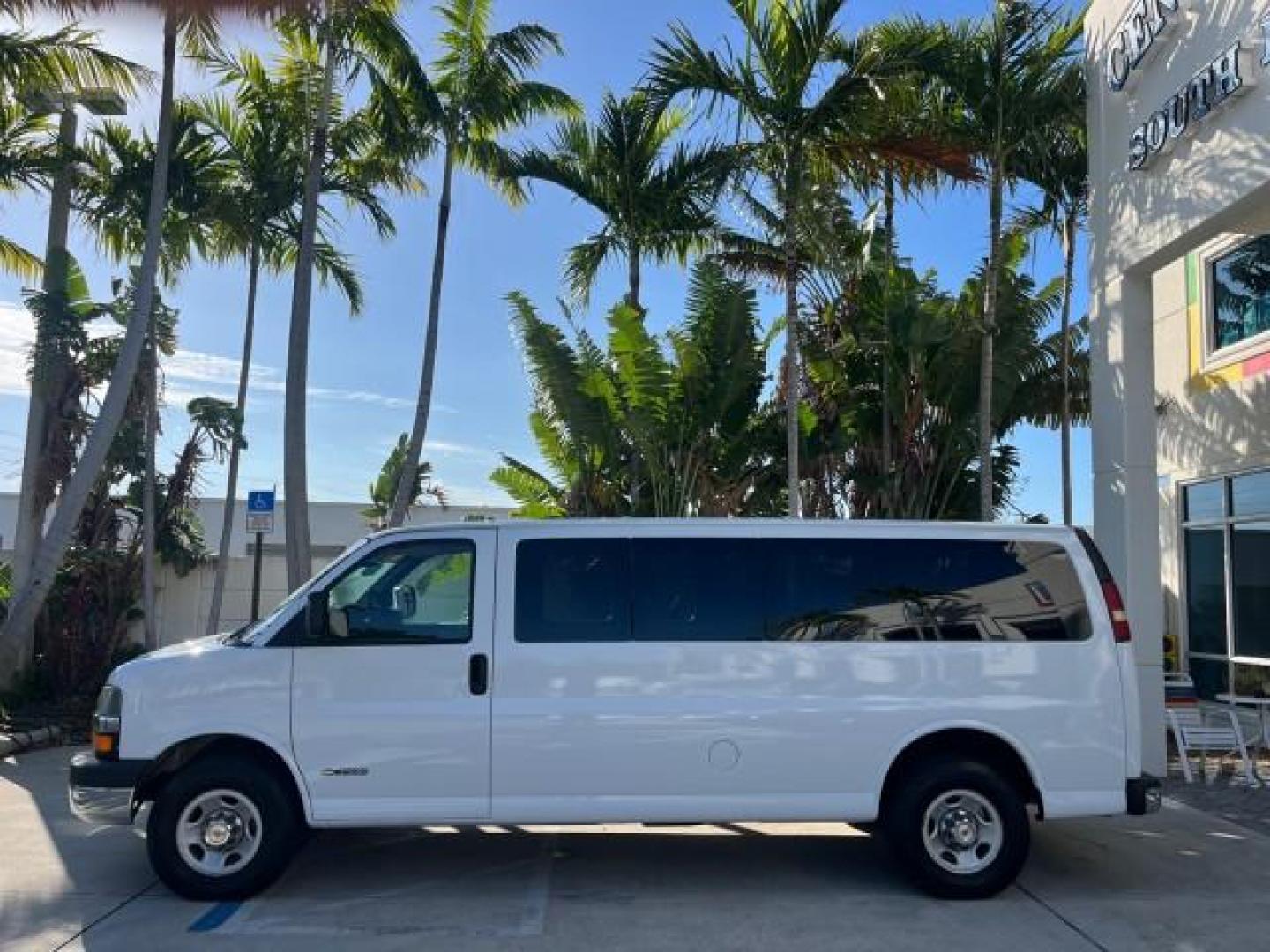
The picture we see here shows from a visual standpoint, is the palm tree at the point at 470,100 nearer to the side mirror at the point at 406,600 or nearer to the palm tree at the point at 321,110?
the palm tree at the point at 321,110

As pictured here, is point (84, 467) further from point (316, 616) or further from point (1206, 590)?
point (1206, 590)

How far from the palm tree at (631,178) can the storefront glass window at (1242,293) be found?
6492 mm

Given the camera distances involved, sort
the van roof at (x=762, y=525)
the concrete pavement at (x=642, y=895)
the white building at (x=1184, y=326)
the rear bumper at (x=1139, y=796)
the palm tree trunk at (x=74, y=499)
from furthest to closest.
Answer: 1. the palm tree trunk at (x=74, y=499)
2. the white building at (x=1184, y=326)
3. the van roof at (x=762, y=525)
4. the rear bumper at (x=1139, y=796)
5. the concrete pavement at (x=642, y=895)

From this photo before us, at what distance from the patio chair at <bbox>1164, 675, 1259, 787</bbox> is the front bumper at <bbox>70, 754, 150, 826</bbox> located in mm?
8362

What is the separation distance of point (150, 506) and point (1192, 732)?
12.4 m

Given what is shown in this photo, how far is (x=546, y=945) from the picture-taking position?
5.68m

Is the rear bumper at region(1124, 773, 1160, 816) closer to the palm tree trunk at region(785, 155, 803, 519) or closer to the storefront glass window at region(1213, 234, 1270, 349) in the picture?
the palm tree trunk at region(785, 155, 803, 519)

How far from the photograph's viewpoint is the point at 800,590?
6.71 meters

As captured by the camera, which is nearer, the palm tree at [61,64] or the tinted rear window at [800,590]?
the tinted rear window at [800,590]

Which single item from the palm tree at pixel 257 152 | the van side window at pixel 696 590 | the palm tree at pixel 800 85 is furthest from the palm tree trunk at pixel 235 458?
the van side window at pixel 696 590

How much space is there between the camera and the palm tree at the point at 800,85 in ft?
40.1

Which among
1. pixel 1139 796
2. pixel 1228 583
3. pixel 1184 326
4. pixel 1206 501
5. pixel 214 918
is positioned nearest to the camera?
pixel 214 918

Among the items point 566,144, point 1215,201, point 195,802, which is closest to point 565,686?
point 195,802

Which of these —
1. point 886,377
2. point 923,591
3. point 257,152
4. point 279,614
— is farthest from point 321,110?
point 923,591
